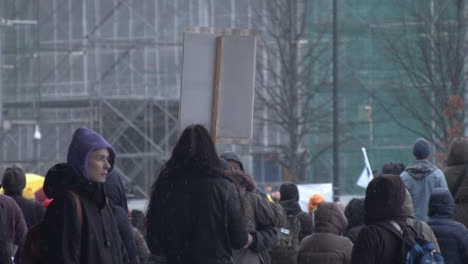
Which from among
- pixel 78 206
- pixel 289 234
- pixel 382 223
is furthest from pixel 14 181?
pixel 382 223

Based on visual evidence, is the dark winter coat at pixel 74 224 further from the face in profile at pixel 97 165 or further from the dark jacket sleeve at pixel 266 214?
the dark jacket sleeve at pixel 266 214

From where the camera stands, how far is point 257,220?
7.50 m

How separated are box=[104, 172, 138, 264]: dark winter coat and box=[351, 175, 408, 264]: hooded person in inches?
107

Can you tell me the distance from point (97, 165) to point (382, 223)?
1.46 meters

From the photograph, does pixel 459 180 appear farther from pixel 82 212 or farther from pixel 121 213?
pixel 82 212

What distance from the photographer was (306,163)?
3066cm

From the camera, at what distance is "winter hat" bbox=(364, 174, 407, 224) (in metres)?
5.96

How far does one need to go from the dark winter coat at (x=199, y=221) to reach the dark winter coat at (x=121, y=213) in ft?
5.46

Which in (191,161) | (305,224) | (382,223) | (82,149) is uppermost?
(82,149)

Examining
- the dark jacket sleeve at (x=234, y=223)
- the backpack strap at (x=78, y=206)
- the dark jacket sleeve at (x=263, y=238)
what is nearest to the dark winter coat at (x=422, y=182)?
the dark jacket sleeve at (x=263, y=238)

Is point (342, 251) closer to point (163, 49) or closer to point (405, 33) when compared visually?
point (405, 33)

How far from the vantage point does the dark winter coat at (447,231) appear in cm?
808

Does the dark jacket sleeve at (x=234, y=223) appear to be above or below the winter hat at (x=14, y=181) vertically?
above

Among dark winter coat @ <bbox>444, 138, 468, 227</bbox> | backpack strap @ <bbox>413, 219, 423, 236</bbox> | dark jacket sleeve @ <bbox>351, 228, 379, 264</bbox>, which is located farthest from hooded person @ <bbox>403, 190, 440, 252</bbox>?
dark winter coat @ <bbox>444, 138, 468, 227</bbox>
